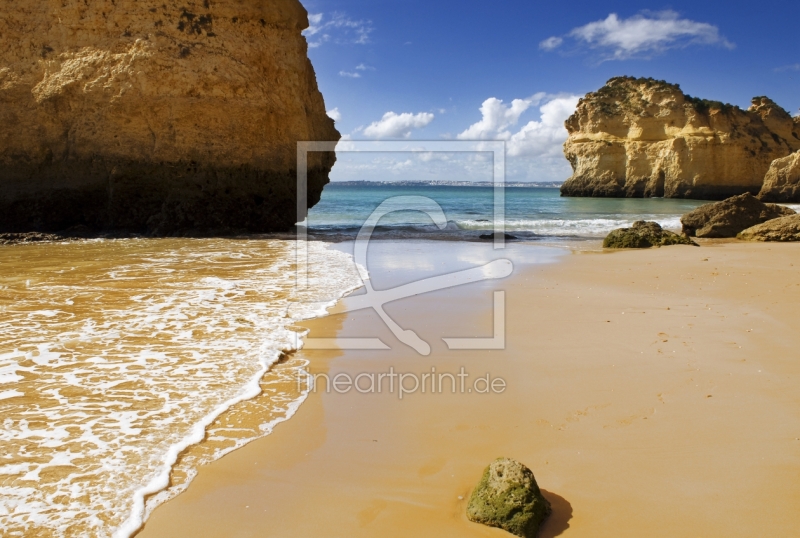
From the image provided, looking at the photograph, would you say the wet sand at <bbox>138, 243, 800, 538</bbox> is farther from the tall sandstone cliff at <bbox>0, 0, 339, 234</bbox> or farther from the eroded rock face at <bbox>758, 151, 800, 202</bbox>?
the eroded rock face at <bbox>758, 151, 800, 202</bbox>

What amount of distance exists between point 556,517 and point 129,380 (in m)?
2.87

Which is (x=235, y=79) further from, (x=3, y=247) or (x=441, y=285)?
(x=441, y=285)

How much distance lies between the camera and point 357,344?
4.73 meters

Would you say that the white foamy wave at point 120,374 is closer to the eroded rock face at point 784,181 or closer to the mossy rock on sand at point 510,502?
the mossy rock on sand at point 510,502

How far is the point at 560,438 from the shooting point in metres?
2.93

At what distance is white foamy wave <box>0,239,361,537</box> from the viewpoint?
95.5 inches

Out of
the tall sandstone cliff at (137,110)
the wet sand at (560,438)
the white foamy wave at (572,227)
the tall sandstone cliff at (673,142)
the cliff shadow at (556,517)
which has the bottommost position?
the cliff shadow at (556,517)

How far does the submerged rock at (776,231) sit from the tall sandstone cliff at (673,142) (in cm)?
3167

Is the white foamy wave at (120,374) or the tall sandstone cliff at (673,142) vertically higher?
the tall sandstone cliff at (673,142)

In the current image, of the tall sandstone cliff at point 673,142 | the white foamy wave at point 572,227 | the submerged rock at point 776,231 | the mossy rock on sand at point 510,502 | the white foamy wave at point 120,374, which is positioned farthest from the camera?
the tall sandstone cliff at point 673,142

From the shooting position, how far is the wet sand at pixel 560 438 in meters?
2.27

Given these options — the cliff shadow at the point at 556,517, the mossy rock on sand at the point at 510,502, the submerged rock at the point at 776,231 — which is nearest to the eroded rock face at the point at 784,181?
the submerged rock at the point at 776,231

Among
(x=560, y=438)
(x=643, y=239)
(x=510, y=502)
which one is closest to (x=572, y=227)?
(x=643, y=239)

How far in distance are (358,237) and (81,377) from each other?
460 inches
